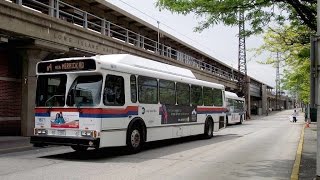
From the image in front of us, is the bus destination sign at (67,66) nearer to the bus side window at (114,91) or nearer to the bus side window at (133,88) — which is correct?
the bus side window at (114,91)

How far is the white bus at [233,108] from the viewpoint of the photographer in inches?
1522

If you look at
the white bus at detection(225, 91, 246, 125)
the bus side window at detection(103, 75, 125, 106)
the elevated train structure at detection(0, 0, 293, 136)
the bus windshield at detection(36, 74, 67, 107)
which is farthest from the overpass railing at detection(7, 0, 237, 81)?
the white bus at detection(225, 91, 246, 125)

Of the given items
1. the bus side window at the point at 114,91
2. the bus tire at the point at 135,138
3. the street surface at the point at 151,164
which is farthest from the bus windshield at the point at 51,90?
the bus tire at the point at 135,138

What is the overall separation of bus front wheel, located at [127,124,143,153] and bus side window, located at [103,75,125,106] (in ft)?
3.55

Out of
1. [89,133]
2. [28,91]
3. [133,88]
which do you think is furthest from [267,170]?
[28,91]

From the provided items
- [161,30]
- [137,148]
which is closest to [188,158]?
[137,148]

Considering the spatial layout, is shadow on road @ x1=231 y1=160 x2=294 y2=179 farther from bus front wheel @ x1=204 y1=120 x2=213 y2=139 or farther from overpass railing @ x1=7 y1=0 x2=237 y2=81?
overpass railing @ x1=7 y1=0 x2=237 y2=81

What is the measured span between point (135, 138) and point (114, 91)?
195 centimetres

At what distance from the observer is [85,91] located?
12539 mm

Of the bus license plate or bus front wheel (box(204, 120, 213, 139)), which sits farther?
bus front wheel (box(204, 120, 213, 139))

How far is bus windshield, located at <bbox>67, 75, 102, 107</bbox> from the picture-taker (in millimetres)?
12379

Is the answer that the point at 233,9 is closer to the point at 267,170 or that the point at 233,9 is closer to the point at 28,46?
the point at 267,170

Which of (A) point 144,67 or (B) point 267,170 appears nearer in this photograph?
(B) point 267,170

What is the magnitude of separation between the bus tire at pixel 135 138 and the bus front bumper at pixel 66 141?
5.64ft
